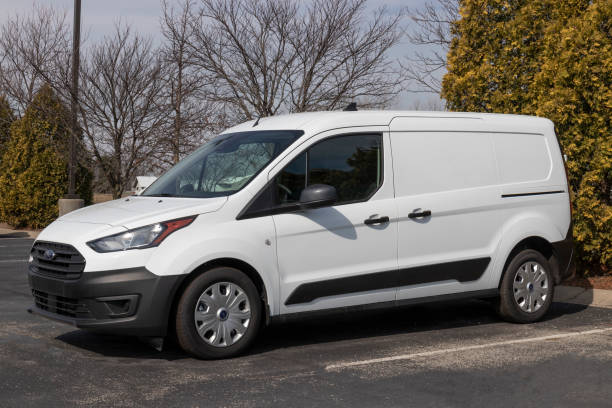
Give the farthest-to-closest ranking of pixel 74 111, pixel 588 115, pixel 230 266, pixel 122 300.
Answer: pixel 74 111
pixel 588 115
pixel 230 266
pixel 122 300

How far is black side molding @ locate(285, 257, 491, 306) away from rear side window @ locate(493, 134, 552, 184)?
0.94 m

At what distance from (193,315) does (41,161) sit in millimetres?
18256

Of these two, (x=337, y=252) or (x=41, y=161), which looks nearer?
(x=337, y=252)

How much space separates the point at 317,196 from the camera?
6594 millimetres

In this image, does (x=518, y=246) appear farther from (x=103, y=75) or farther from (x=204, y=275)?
(x=103, y=75)

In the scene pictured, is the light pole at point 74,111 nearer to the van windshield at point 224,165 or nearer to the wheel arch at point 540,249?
the van windshield at point 224,165

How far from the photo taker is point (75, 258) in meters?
6.22

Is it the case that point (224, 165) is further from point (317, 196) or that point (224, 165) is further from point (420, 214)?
point (420, 214)

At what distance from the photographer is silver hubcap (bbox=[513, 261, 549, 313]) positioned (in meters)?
8.05

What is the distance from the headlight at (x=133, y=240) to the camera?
6.16 m

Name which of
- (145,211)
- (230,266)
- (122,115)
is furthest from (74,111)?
(230,266)

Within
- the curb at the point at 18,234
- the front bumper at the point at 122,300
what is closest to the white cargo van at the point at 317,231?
the front bumper at the point at 122,300

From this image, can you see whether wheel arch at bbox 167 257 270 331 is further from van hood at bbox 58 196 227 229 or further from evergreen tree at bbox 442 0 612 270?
evergreen tree at bbox 442 0 612 270

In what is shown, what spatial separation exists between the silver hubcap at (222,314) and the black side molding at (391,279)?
445mm
